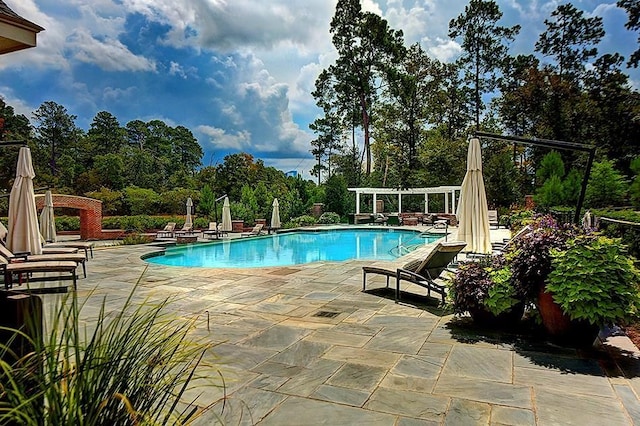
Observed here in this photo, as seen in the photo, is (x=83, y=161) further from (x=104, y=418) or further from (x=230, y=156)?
(x=104, y=418)

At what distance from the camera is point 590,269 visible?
3570 millimetres

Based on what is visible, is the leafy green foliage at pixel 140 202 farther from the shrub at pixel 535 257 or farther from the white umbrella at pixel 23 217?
the shrub at pixel 535 257

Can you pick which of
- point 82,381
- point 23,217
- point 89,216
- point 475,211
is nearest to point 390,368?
point 82,381

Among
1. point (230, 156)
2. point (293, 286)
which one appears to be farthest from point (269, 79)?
point (293, 286)

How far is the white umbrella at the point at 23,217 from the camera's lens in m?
7.26

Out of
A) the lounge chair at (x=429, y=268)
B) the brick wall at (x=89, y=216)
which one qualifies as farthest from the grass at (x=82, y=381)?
the brick wall at (x=89, y=216)

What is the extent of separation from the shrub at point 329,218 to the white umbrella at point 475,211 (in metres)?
16.4

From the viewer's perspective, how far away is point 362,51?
1121 inches

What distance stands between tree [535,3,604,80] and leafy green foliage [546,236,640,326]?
24.7m

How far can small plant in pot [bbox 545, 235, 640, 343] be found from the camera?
3.46m

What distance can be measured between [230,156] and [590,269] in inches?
980

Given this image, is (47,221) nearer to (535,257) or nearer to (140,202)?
(140,202)

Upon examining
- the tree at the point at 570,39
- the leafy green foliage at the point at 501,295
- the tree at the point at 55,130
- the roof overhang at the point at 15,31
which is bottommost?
the leafy green foliage at the point at 501,295

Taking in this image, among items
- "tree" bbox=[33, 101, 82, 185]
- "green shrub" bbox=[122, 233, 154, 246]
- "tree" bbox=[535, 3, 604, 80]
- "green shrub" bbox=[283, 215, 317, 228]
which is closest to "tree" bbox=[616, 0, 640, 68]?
"tree" bbox=[535, 3, 604, 80]
